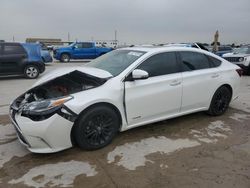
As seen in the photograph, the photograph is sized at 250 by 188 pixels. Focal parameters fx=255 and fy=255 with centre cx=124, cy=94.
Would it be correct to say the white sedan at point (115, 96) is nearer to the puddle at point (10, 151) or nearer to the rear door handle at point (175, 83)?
the rear door handle at point (175, 83)

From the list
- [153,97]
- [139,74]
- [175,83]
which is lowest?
[153,97]

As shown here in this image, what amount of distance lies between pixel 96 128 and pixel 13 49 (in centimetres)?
835

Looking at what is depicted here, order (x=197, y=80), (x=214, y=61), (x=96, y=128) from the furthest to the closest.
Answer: (x=214, y=61) < (x=197, y=80) < (x=96, y=128)

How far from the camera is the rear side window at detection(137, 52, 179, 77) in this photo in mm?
4254

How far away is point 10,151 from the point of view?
12.3 ft

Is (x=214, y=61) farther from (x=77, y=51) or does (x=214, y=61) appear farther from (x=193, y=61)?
(x=77, y=51)

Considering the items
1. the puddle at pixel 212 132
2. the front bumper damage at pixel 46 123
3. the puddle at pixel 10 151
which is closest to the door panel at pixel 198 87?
the puddle at pixel 212 132

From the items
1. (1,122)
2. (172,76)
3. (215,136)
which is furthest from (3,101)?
(215,136)

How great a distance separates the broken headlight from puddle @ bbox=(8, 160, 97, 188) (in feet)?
2.35

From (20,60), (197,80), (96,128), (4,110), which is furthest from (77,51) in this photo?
(96,128)

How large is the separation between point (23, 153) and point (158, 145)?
2.02m

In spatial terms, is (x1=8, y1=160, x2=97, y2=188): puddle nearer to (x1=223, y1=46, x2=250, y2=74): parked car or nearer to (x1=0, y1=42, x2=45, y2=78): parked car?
(x1=0, y1=42, x2=45, y2=78): parked car

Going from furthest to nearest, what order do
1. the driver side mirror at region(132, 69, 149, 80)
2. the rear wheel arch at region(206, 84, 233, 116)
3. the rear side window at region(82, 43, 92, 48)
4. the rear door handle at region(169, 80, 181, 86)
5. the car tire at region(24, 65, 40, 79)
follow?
the rear side window at region(82, 43, 92, 48) < the car tire at region(24, 65, 40, 79) < the rear wheel arch at region(206, 84, 233, 116) < the rear door handle at region(169, 80, 181, 86) < the driver side mirror at region(132, 69, 149, 80)

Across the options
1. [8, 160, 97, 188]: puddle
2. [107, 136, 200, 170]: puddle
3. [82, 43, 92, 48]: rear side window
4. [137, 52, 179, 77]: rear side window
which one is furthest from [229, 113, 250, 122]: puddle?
[82, 43, 92, 48]: rear side window
